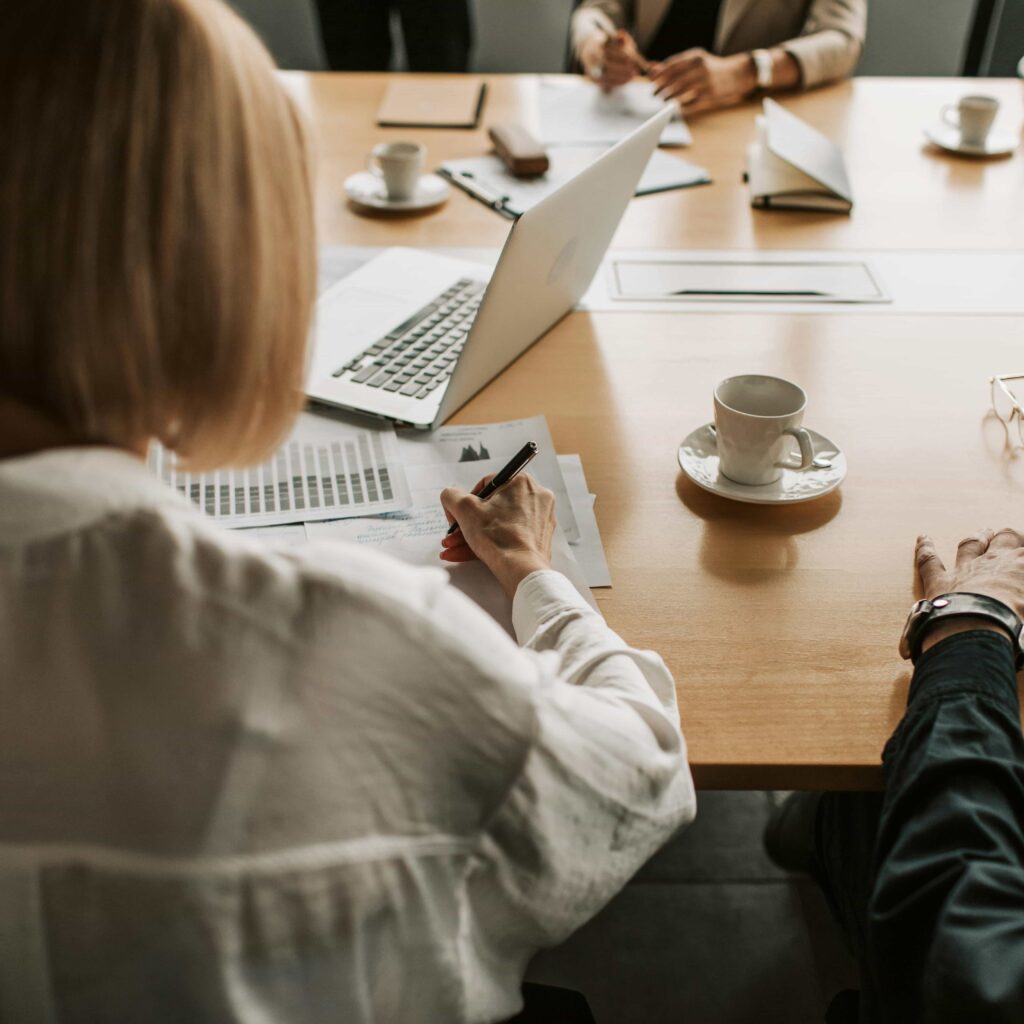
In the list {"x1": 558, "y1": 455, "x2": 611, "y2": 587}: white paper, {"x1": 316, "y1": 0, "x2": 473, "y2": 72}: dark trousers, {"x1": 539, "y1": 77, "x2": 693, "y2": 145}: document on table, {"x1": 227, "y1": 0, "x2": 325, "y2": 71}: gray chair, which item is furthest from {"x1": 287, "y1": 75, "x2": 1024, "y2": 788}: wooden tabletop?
{"x1": 227, "y1": 0, "x2": 325, "y2": 71}: gray chair

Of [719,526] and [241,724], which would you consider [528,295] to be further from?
[241,724]

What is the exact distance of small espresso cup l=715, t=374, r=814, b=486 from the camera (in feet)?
3.19

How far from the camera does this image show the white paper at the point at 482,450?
103 cm

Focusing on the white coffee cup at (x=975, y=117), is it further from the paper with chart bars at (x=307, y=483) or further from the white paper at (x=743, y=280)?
the paper with chart bars at (x=307, y=483)

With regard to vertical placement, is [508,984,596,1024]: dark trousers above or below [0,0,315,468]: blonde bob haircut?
below

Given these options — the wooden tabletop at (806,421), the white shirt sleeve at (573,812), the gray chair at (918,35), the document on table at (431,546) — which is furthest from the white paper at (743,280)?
the gray chair at (918,35)

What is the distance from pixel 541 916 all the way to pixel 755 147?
4.47 feet

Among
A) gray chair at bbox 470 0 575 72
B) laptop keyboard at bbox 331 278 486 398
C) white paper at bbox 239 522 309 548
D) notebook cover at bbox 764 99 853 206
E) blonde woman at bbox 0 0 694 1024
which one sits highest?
blonde woman at bbox 0 0 694 1024

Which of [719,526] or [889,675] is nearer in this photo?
[889,675]

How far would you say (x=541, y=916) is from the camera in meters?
0.60

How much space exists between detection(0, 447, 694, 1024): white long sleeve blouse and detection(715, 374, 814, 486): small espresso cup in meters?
0.50

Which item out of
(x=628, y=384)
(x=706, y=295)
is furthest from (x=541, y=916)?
(x=706, y=295)

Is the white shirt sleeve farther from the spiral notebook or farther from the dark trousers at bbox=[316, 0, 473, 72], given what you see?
the dark trousers at bbox=[316, 0, 473, 72]

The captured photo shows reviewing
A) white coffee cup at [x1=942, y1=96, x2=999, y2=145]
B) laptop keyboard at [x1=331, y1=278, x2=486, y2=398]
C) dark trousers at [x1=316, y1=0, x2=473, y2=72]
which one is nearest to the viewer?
laptop keyboard at [x1=331, y1=278, x2=486, y2=398]
